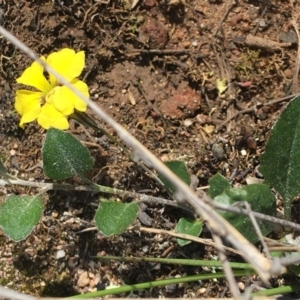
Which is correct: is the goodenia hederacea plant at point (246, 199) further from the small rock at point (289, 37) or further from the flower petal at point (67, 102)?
the small rock at point (289, 37)

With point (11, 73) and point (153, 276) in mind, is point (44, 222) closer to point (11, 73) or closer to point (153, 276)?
point (153, 276)

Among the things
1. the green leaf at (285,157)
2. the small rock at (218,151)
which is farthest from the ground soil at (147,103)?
the green leaf at (285,157)

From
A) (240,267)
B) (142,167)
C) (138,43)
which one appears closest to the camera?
(240,267)

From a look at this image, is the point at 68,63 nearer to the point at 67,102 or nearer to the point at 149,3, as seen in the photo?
the point at 67,102

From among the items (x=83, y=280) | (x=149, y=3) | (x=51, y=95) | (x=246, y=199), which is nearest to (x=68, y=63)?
(x=51, y=95)

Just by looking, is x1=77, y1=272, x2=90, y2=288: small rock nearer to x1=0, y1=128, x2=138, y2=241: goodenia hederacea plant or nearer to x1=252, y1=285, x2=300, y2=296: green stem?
x1=0, y1=128, x2=138, y2=241: goodenia hederacea plant

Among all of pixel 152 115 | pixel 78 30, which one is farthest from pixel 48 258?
pixel 78 30

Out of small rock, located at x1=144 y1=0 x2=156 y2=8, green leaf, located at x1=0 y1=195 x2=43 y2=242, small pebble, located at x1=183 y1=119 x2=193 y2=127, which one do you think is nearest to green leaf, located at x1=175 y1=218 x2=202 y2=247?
small pebble, located at x1=183 y1=119 x2=193 y2=127
